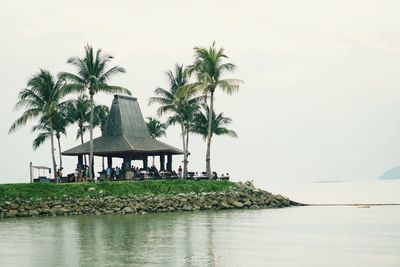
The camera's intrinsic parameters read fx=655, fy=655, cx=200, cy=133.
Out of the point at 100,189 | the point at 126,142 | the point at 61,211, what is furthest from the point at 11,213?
the point at 126,142

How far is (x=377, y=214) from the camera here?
49531 mm

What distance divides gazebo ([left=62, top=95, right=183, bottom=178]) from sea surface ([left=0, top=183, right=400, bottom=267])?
30.3 feet

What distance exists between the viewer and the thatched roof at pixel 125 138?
177 ft

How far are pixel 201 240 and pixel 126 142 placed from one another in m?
25.3

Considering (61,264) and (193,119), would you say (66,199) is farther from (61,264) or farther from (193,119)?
(61,264)

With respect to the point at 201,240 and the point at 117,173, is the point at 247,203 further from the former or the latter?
the point at 201,240

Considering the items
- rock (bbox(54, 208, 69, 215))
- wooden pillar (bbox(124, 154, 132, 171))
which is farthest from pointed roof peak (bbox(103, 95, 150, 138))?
rock (bbox(54, 208, 69, 215))

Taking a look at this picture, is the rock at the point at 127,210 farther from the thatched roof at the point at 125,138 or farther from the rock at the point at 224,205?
the rock at the point at 224,205

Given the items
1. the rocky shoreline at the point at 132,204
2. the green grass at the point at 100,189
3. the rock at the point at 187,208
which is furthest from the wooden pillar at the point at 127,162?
the rock at the point at 187,208

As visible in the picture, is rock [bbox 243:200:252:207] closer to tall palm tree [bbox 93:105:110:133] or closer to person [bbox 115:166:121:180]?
person [bbox 115:166:121:180]

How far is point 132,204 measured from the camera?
49281mm

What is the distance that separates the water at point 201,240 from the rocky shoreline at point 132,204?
2777 millimetres

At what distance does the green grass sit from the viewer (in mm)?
48375

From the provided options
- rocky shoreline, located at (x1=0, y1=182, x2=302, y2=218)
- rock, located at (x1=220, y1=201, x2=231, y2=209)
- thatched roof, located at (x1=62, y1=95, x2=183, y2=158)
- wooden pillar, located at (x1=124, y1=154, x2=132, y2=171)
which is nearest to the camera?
rocky shoreline, located at (x1=0, y1=182, x2=302, y2=218)
